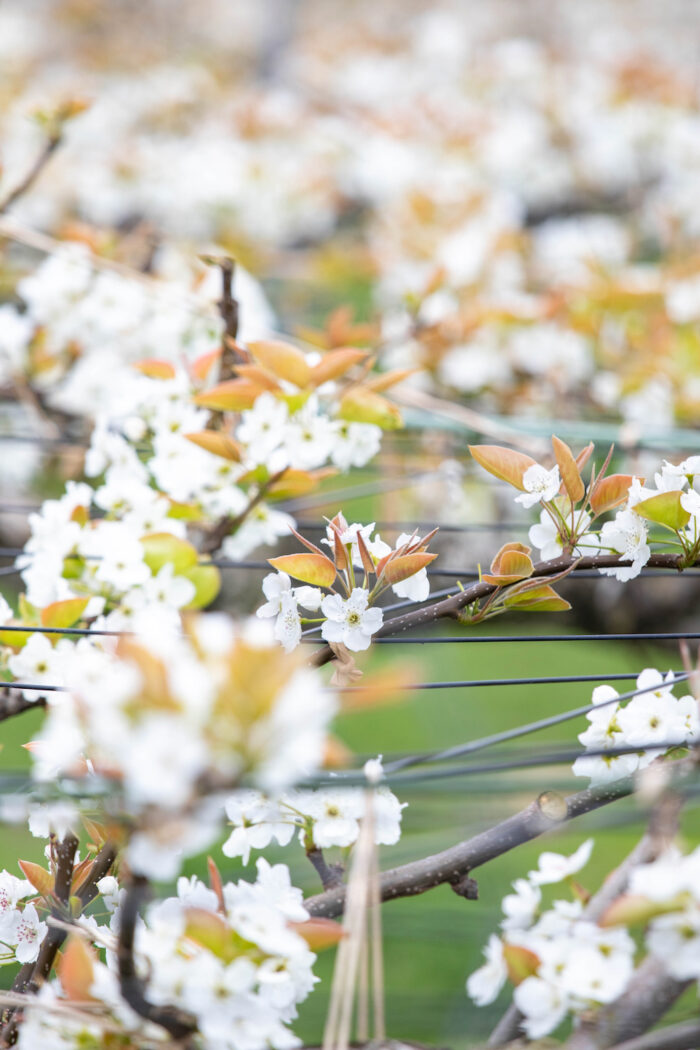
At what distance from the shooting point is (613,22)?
6.54 metres

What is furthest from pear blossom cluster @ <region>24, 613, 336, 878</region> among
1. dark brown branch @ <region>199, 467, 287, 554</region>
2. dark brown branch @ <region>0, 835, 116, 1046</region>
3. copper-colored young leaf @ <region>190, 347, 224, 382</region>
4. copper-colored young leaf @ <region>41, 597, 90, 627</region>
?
copper-colored young leaf @ <region>190, 347, 224, 382</region>

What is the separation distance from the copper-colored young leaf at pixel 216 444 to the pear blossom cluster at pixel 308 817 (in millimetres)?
331

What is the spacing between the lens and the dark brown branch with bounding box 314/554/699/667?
627 mm

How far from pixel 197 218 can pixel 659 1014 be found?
105 inches

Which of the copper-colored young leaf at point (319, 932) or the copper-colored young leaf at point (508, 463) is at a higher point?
the copper-colored young leaf at point (508, 463)

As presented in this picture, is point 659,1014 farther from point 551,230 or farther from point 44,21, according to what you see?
point 44,21

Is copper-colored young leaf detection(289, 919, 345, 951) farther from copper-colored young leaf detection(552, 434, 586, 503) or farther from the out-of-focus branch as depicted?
copper-colored young leaf detection(552, 434, 586, 503)

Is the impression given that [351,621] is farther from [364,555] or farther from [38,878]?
[38,878]

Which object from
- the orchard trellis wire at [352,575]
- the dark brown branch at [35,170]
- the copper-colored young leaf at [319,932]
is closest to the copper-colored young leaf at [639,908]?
the orchard trellis wire at [352,575]

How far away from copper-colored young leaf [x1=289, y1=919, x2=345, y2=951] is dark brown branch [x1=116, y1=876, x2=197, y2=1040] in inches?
2.6

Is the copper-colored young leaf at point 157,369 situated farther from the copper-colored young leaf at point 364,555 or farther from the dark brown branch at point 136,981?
the dark brown branch at point 136,981

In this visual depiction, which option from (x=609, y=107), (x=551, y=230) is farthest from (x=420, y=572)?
(x=609, y=107)

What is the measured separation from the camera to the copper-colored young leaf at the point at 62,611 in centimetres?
76

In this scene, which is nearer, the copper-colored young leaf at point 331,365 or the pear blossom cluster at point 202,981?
the pear blossom cluster at point 202,981
